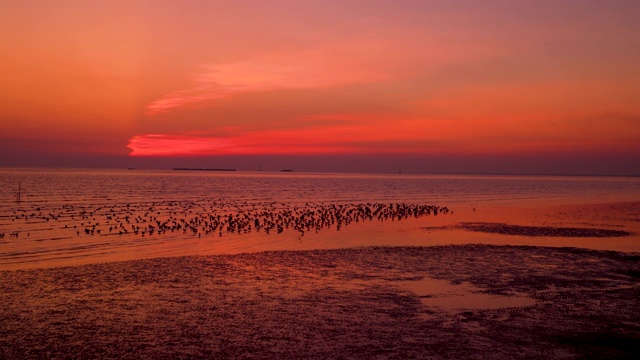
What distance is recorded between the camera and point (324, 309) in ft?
58.4

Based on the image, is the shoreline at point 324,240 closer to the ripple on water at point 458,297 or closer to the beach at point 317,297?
the beach at point 317,297

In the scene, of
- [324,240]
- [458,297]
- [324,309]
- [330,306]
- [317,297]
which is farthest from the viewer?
[324,240]

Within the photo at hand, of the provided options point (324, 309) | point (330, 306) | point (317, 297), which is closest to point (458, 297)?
point (330, 306)

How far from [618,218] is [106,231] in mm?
53800

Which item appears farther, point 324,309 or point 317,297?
point 317,297

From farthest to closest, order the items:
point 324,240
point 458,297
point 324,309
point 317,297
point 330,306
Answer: point 324,240 < point 458,297 < point 317,297 < point 330,306 < point 324,309

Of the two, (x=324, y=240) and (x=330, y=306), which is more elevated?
(x=330, y=306)

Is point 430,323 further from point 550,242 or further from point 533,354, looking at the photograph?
point 550,242

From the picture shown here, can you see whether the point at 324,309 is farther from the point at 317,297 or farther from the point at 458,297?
the point at 458,297

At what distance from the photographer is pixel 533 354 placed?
1335 centimetres

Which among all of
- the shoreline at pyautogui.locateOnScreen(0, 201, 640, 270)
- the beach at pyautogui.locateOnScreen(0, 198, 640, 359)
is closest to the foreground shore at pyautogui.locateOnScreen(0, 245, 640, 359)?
the beach at pyautogui.locateOnScreen(0, 198, 640, 359)

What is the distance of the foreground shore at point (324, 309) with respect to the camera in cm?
1377

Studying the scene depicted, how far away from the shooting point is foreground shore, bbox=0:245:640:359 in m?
13.8

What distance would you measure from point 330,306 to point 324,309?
488mm
